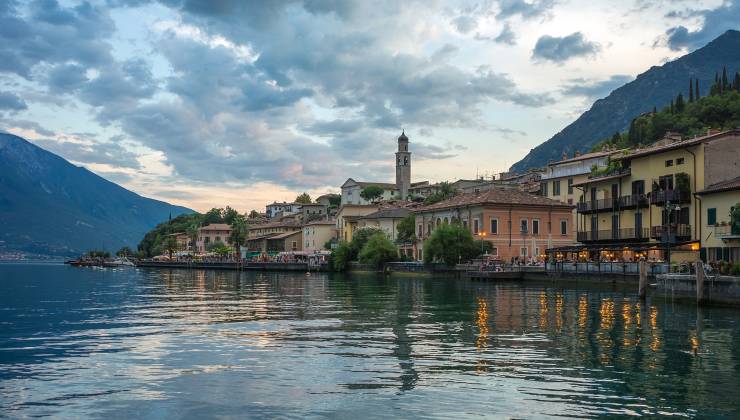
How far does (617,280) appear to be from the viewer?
5566 cm

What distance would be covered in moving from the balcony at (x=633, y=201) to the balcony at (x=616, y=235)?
203 cm

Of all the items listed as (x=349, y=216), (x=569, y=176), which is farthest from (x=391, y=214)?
(x=569, y=176)

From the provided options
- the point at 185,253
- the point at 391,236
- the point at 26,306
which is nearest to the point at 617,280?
the point at 26,306

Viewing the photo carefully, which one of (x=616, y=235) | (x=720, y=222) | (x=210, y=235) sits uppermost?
(x=210, y=235)

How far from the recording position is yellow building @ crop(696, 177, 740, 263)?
47.0 m

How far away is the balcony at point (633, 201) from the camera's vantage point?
59312 millimetres

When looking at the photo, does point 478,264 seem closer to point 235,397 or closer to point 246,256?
point 235,397

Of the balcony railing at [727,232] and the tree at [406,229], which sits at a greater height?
the tree at [406,229]

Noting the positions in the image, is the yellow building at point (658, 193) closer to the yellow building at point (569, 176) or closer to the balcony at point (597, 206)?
the balcony at point (597, 206)

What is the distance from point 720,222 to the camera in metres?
49.2

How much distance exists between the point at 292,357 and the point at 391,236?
9758 centimetres

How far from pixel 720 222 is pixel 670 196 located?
19.5 ft

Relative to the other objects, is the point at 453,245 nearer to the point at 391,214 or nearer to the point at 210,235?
the point at 391,214

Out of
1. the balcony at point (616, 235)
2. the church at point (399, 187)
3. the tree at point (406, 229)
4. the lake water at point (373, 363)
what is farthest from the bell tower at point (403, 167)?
the lake water at point (373, 363)
